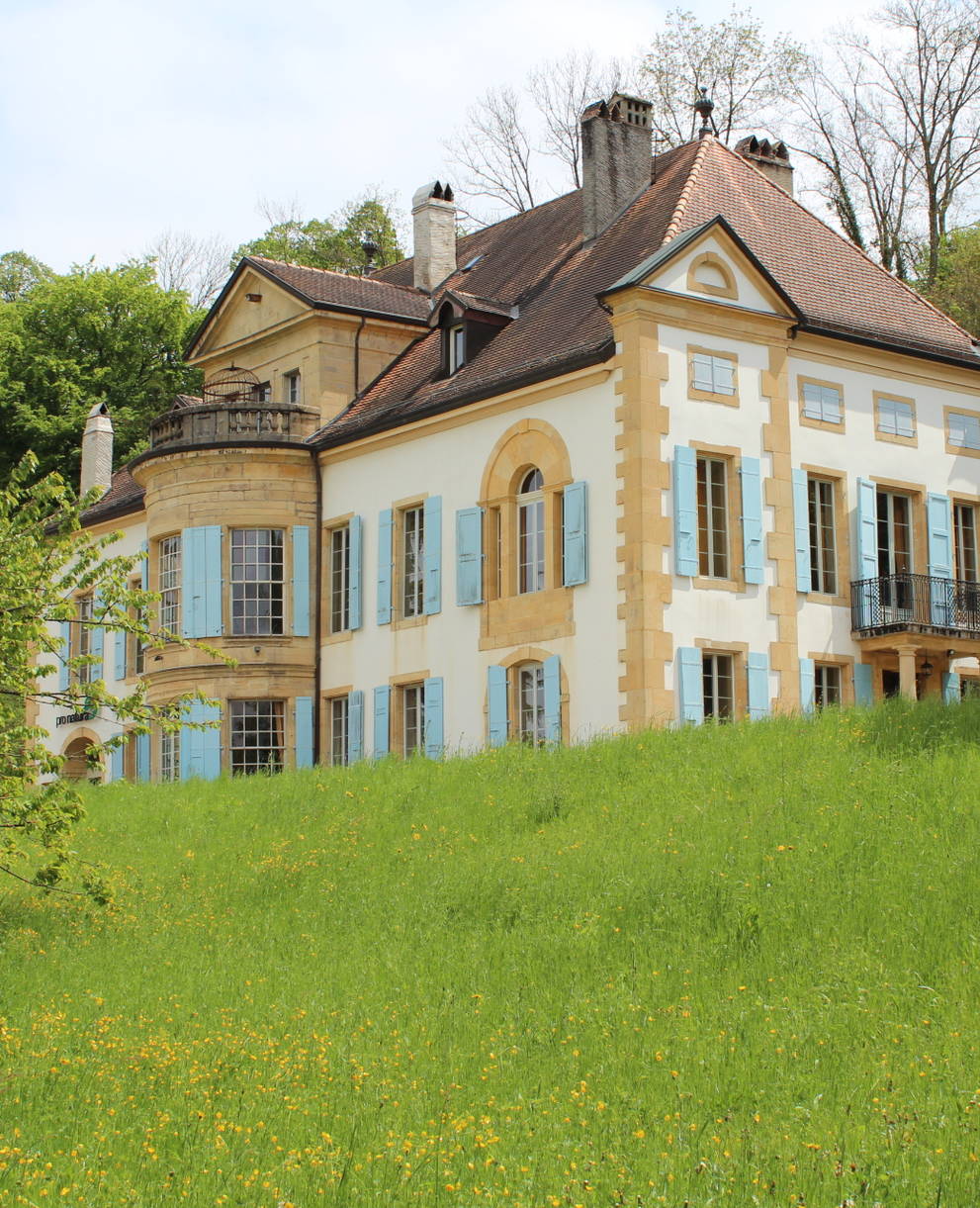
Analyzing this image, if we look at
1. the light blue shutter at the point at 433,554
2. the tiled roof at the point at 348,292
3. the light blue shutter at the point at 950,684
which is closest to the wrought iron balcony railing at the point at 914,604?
the light blue shutter at the point at 950,684

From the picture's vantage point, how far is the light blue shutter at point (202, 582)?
3212cm

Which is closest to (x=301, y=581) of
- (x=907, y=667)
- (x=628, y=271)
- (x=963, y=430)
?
(x=628, y=271)

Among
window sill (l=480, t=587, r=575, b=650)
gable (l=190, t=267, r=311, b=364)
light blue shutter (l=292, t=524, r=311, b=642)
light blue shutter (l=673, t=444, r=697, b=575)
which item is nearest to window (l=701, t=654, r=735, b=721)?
light blue shutter (l=673, t=444, r=697, b=575)

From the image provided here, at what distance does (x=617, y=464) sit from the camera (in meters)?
26.5

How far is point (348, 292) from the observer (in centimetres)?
3475

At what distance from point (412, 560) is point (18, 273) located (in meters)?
34.1

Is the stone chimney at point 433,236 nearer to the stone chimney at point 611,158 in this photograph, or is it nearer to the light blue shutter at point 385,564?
the stone chimney at point 611,158

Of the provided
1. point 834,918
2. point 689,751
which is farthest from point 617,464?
point 834,918

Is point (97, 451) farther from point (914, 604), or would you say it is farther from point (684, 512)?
point (914, 604)

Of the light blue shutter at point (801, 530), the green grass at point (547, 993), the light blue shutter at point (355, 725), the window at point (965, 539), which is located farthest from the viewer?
the light blue shutter at point (355, 725)

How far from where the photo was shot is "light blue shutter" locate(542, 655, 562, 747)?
1054 inches

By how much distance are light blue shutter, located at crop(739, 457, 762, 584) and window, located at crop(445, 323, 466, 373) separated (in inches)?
245

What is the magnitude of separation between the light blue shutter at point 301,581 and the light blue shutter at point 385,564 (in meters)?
1.85

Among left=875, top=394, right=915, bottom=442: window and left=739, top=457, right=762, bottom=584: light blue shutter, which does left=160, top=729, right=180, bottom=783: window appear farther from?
left=875, top=394, right=915, bottom=442: window
